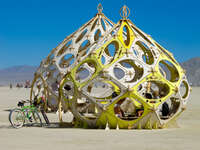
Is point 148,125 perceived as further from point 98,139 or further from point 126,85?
point 98,139

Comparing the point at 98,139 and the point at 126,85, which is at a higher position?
the point at 126,85

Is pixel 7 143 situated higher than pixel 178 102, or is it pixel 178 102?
pixel 178 102

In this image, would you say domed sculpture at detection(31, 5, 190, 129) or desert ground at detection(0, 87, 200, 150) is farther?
domed sculpture at detection(31, 5, 190, 129)

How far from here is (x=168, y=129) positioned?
13.9 meters

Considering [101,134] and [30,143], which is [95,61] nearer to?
[101,134]

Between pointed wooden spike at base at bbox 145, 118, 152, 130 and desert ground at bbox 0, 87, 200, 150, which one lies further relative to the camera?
pointed wooden spike at base at bbox 145, 118, 152, 130

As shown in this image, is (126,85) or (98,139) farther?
(126,85)

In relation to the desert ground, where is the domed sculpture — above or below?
above

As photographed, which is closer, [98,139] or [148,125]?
[98,139]

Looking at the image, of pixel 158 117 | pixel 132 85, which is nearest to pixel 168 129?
pixel 158 117

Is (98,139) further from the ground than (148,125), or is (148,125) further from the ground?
(148,125)

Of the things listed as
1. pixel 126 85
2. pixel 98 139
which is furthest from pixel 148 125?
pixel 98 139

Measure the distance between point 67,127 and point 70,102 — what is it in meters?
0.90

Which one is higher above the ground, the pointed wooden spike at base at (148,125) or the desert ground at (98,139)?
the pointed wooden spike at base at (148,125)
